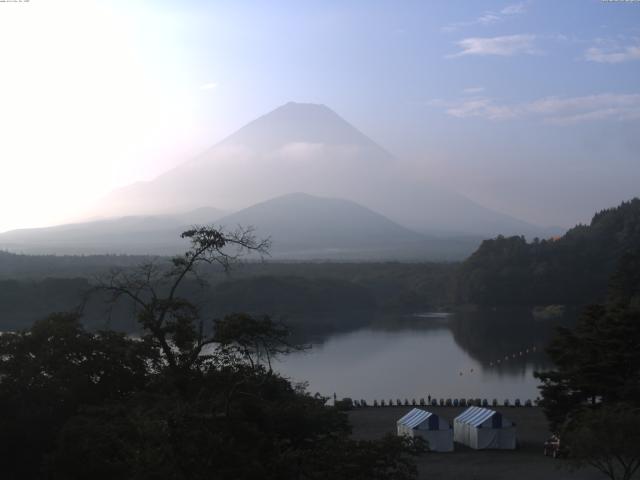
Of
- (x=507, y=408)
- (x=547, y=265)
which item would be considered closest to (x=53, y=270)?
(x=547, y=265)

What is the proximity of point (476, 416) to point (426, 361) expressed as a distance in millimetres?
11740

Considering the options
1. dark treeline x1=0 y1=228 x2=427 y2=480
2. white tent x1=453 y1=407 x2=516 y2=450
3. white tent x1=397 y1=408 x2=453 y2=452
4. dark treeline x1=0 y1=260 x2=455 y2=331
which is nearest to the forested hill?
dark treeline x1=0 y1=260 x2=455 y2=331

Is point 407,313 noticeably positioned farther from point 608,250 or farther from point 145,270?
point 145,270

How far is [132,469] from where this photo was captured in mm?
4820

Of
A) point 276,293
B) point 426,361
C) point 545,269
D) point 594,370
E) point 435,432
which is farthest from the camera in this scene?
point 545,269

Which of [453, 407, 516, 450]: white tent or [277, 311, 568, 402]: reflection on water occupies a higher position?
→ [453, 407, 516, 450]: white tent

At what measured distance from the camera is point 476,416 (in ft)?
39.4

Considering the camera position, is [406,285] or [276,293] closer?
[276,293]

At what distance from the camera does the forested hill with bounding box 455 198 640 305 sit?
44.4 metres

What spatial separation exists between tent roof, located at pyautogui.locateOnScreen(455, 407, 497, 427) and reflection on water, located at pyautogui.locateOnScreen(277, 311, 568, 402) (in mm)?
5584

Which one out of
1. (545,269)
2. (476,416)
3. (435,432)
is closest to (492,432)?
(476,416)

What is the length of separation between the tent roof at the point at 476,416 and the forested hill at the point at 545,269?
31.4 m

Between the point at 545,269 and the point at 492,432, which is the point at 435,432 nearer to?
the point at 492,432

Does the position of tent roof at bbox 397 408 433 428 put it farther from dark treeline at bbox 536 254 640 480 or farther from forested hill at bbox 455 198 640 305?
forested hill at bbox 455 198 640 305
